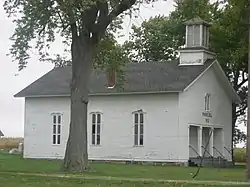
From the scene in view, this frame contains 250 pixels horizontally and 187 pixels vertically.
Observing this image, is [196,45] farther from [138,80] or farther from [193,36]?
[138,80]

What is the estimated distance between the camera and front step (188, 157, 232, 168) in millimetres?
48656

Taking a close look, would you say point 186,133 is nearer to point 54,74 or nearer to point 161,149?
point 161,149

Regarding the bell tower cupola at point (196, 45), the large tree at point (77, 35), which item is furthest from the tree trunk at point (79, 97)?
the bell tower cupola at point (196, 45)

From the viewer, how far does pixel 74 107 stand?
33375mm

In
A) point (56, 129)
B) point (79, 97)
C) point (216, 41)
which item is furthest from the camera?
point (216, 41)

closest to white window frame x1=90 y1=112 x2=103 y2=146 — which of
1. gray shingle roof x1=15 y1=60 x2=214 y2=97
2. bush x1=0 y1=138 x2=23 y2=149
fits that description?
gray shingle roof x1=15 y1=60 x2=214 y2=97

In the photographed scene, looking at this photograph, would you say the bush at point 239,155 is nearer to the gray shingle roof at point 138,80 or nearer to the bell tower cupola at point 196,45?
the bell tower cupola at point 196,45

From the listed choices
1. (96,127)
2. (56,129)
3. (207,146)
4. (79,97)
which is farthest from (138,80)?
(79,97)

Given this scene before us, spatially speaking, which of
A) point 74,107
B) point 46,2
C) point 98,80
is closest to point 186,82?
point 98,80

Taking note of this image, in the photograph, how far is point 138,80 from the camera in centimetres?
5219

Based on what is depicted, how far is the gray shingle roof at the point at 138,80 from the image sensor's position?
5006 cm

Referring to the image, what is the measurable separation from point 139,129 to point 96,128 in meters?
3.83

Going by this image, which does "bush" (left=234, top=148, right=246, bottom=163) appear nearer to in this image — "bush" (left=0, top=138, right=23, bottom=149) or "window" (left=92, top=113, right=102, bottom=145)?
"window" (left=92, top=113, right=102, bottom=145)

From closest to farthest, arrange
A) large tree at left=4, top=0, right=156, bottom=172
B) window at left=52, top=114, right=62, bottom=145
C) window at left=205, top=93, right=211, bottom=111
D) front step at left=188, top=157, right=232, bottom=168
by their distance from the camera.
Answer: large tree at left=4, top=0, right=156, bottom=172
front step at left=188, top=157, right=232, bottom=168
window at left=205, top=93, right=211, bottom=111
window at left=52, top=114, right=62, bottom=145
